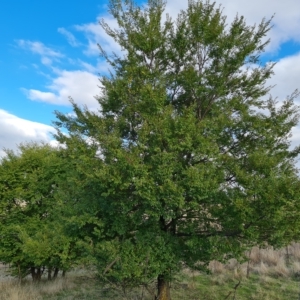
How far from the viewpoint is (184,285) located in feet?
35.7

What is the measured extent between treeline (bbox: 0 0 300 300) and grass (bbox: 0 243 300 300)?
6.13ft

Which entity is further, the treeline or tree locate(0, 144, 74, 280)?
tree locate(0, 144, 74, 280)

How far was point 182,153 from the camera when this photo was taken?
6.84 meters

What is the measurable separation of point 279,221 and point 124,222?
3065 mm

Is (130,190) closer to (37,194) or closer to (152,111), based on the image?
(152,111)

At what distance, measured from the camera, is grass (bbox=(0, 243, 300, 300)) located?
945cm

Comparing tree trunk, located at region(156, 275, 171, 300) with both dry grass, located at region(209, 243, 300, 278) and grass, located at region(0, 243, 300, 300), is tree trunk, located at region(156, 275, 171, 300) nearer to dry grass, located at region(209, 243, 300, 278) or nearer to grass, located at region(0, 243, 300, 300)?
grass, located at region(0, 243, 300, 300)

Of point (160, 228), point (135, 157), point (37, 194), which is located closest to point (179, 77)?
point (135, 157)

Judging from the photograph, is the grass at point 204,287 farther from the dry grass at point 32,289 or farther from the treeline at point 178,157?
the treeline at point 178,157

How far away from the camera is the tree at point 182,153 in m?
6.08

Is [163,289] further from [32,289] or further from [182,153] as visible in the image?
[32,289]

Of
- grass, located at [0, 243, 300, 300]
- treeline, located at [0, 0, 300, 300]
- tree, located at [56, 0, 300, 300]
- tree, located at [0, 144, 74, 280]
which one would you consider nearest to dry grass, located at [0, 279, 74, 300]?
grass, located at [0, 243, 300, 300]

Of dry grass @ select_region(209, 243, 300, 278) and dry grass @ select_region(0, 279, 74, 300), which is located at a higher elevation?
dry grass @ select_region(209, 243, 300, 278)

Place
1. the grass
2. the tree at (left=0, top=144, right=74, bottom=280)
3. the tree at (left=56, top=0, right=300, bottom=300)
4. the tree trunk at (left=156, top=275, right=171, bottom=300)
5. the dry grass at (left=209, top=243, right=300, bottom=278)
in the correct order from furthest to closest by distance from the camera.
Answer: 1. the dry grass at (left=209, top=243, right=300, bottom=278)
2. the tree at (left=0, top=144, right=74, bottom=280)
3. the grass
4. the tree trunk at (left=156, top=275, right=171, bottom=300)
5. the tree at (left=56, top=0, right=300, bottom=300)
